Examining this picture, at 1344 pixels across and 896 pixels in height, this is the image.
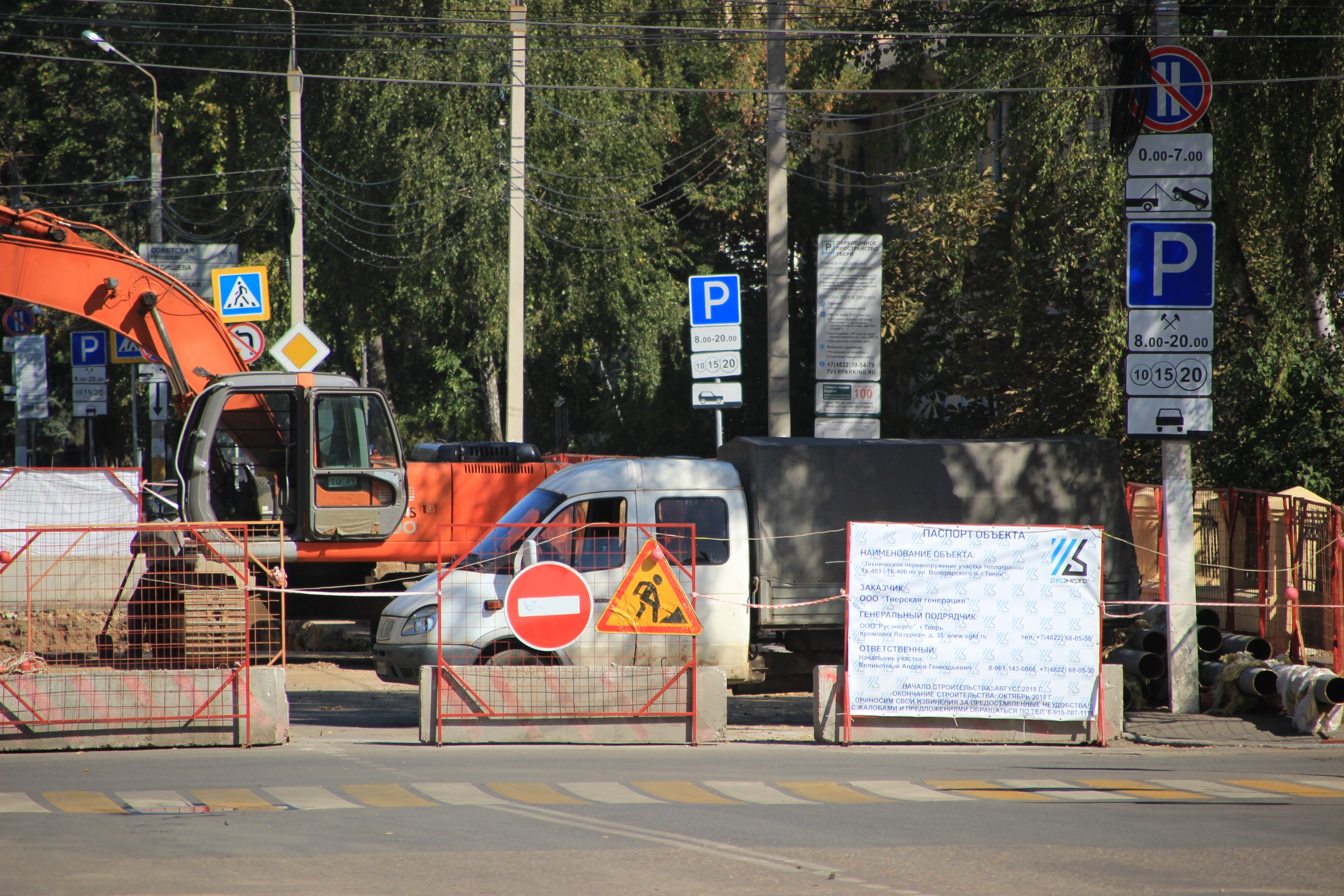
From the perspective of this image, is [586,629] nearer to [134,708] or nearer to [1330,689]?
[134,708]

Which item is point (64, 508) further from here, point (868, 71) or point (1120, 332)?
point (1120, 332)

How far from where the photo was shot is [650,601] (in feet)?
34.5

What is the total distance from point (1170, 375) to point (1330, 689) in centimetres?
314

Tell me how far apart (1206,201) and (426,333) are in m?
25.6

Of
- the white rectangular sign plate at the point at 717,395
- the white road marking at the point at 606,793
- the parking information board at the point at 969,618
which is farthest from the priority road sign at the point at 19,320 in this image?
the white road marking at the point at 606,793

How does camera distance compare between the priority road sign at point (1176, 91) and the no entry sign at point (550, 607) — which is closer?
the no entry sign at point (550, 607)

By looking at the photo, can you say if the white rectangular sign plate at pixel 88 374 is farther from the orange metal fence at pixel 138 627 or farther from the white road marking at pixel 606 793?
the white road marking at pixel 606 793

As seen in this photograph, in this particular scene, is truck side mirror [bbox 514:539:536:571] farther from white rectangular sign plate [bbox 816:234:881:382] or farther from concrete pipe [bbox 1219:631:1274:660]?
concrete pipe [bbox 1219:631:1274:660]

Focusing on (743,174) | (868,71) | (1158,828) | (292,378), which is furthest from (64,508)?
(743,174)

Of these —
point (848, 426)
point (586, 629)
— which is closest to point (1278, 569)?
point (848, 426)

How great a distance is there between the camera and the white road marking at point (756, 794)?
325 inches

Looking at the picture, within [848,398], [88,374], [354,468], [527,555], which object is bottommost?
[527,555]

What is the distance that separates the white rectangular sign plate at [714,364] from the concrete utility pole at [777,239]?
1.46 feet

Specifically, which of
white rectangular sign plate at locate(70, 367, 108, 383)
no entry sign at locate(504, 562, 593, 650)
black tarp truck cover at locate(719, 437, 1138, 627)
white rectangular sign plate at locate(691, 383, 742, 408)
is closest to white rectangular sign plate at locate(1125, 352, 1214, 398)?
black tarp truck cover at locate(719, 437, 1138, 627)
